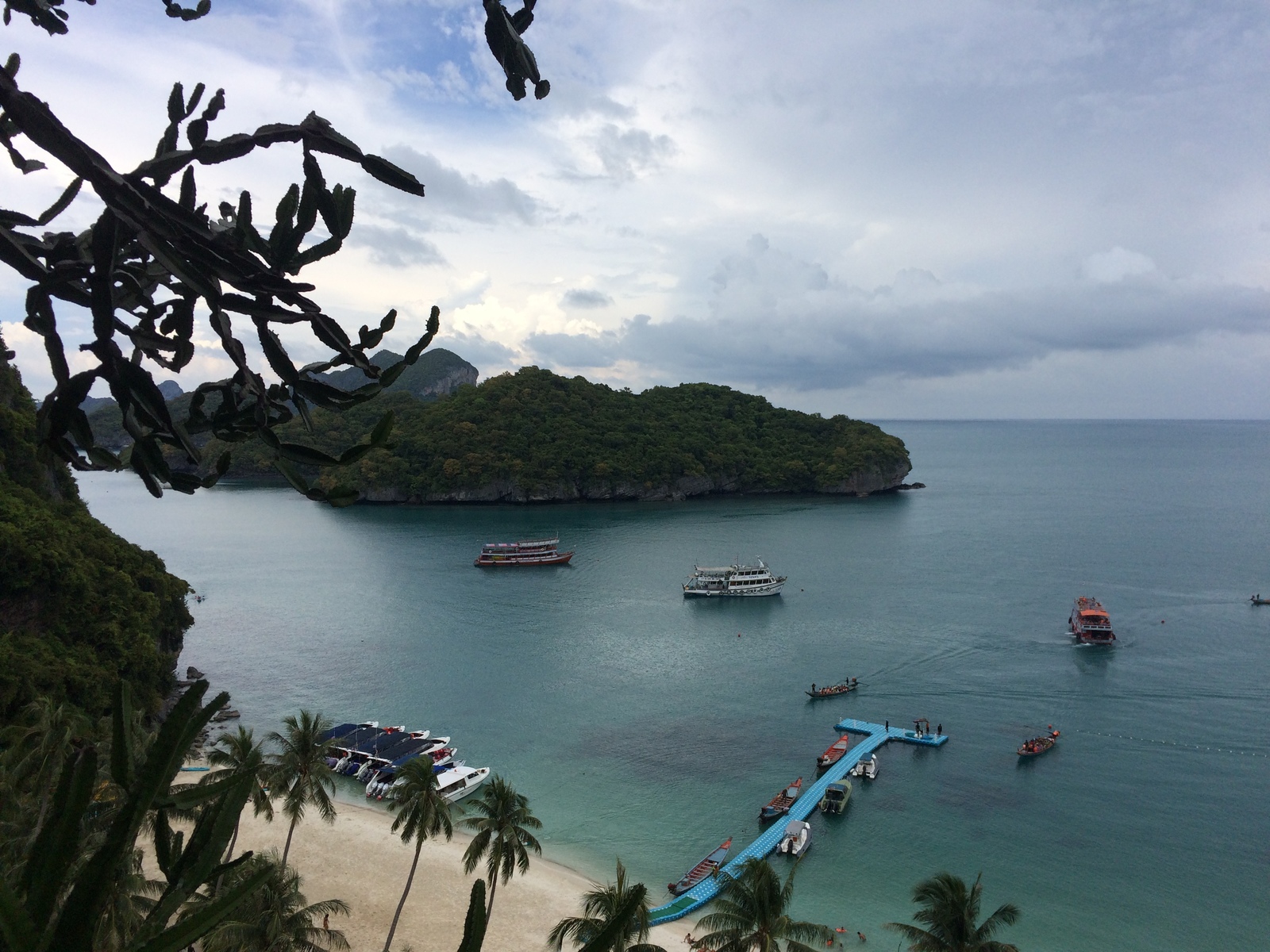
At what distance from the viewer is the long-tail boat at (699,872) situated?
771 inches

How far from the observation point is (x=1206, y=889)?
19.9m

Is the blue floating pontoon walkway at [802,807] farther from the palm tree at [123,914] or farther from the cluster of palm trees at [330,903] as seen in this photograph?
the palm tree at [123,914]

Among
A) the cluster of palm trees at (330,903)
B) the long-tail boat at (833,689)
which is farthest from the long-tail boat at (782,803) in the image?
the long-tail boat at (833,689)

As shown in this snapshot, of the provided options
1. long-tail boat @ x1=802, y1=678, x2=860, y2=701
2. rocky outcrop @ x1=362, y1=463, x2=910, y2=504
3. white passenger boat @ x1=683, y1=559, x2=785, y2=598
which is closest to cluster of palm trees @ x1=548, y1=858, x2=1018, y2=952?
long-tail boat @ x1=802, y1=678, x2=860, y2=701

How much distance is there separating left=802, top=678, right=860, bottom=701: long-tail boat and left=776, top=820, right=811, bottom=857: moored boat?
9997 millimetres

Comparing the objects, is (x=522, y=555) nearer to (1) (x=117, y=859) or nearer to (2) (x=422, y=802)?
(2) (x=422, y=802)

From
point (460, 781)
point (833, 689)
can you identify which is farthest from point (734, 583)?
point (460, 781)

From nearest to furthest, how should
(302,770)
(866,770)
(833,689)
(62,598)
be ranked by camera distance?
(302,770)
(62,598)
(866,770)
(833,689)

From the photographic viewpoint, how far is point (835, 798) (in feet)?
76.5

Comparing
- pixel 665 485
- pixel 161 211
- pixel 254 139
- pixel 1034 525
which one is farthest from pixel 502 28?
pixel 665 485

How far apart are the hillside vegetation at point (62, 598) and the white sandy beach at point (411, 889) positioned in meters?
5.93

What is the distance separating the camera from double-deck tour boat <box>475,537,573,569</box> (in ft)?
179

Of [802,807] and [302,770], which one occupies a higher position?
[302,770]

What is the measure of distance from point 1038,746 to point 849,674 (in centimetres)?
881
